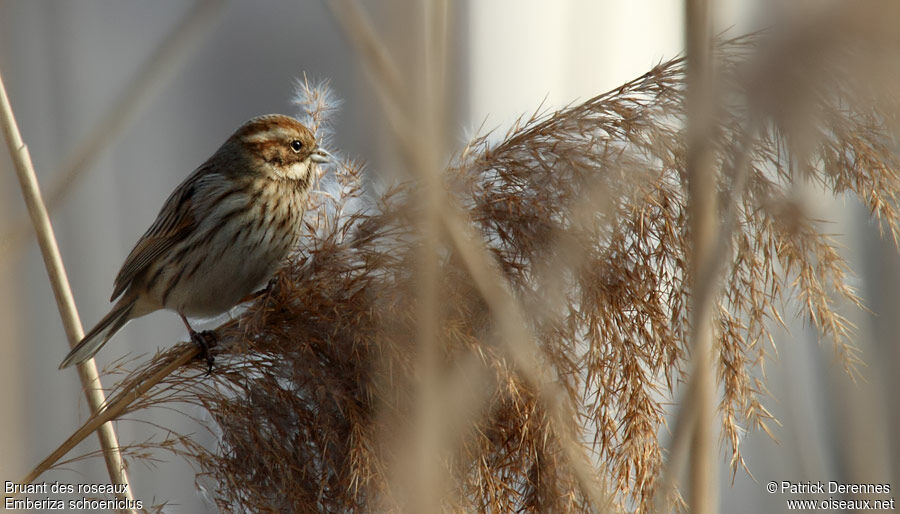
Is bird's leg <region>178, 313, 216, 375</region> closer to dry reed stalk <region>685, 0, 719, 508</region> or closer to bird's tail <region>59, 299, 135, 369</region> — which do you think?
bird's tail <region>59, 299, 135, 369</region>

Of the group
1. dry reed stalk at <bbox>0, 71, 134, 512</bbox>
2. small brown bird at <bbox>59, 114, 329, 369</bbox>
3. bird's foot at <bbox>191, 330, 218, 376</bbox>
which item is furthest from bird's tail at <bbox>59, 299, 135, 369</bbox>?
bird's foot at <bbox>191, 330, 218, 376</bbox>

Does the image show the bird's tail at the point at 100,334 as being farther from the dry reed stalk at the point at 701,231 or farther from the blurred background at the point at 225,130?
the dry reed stalk at the point at 701,231

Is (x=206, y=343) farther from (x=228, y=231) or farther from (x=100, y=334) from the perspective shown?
(x=228, y=231)

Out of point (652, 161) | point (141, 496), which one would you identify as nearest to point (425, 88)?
point (652, 161)

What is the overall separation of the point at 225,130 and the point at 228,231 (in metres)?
1.45

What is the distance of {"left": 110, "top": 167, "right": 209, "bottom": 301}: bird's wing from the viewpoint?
2303 millimetres

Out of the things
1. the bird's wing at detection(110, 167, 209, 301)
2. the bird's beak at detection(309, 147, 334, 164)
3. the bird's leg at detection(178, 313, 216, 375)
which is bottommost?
the bird's leg at detection(178, 313, 216, 375)

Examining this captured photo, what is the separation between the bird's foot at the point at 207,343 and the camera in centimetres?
159

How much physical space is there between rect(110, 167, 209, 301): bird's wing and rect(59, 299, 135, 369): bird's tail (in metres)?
0.05

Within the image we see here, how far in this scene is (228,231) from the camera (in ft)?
7.47

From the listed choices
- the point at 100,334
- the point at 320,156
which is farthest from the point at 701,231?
the point at 100,334

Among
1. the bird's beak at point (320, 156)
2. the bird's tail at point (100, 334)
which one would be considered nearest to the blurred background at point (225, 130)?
the bird's beak at point (320, 156)

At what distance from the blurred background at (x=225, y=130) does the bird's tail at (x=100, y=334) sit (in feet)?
0.54

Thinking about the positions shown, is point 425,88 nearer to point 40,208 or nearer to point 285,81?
point 40,208
